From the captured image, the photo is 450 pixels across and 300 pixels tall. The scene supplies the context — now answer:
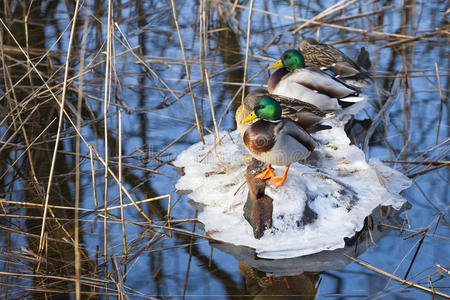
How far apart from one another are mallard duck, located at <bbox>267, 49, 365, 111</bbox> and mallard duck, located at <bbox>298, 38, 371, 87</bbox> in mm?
238

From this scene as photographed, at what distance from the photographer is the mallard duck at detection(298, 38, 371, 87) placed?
5.58 meters

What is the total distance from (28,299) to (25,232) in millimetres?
658

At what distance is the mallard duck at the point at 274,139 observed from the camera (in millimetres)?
3732

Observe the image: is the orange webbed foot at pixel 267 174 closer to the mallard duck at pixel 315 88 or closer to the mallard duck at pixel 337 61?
the mallard duck at pixel 315 88

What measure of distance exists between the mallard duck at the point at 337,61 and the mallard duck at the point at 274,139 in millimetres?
1860

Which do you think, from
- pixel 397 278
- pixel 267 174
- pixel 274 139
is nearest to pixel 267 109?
pixel 274 139

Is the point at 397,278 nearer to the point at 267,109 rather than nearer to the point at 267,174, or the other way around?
the point at 267,174

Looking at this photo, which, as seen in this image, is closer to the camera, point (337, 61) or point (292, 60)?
point (292, 60)

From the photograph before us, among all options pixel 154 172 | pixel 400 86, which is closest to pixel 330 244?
pixel 154 172

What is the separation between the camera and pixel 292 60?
5.42 meters

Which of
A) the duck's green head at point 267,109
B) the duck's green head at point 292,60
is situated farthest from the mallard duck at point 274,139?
the duck's green head at point 292,60

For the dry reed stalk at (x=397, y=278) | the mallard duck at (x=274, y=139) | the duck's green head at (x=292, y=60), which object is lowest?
the dry reed stalk at (x=397, y=278)

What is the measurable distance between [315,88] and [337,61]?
519mm

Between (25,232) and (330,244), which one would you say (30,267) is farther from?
(330,244)
